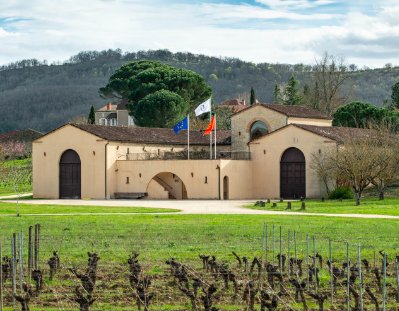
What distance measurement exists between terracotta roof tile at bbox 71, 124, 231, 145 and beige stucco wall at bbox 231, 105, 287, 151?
148 cm

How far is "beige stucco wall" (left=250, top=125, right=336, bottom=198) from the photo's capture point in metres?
77.2

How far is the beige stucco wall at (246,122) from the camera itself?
85812 millimetres

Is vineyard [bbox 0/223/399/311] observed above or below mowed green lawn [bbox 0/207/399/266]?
below

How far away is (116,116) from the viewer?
5625 inches

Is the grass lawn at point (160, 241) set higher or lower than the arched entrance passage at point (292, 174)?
→ lower

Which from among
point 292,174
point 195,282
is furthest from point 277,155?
point 195,282

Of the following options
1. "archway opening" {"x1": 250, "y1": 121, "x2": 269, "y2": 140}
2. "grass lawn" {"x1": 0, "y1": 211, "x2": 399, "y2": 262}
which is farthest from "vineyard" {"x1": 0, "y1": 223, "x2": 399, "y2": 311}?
"archway opening" {"x1": 250, "y1": 121, "x2": 269, "y2": 140}

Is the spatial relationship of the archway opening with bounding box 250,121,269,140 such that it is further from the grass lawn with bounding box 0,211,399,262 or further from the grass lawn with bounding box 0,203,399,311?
the grass lawn with bounding box 0,211,399,262

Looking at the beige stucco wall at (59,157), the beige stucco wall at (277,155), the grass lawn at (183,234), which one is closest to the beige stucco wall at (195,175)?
the beige stucco wall at (277,155)

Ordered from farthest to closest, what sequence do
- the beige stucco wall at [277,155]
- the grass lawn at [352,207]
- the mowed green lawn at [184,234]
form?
the beige stucco wall at [277,155] → the grass lawn at [352,207] → the mowed green lawn at [184,234]

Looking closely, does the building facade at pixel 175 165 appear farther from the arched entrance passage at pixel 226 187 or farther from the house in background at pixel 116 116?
the house in background at pixel 116 116

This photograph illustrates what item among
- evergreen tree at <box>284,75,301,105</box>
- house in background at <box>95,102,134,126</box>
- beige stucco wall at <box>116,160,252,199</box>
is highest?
evergreen tree at <box>284,75,301,105</box>

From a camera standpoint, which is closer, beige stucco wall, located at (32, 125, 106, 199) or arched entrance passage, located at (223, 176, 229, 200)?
arched entrance passage, located at (223, 176, 229, 200)

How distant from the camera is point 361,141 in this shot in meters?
73.4
